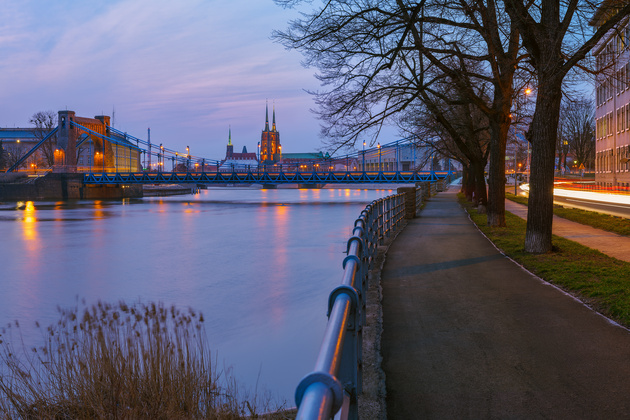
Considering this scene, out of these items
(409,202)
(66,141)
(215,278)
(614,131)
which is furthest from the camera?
(66,141)

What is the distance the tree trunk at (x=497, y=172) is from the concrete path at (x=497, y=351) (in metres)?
9.23

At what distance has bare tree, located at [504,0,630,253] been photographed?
12797mm

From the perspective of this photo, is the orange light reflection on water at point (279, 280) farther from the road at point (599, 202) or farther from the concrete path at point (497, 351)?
the road at point (599, 202)

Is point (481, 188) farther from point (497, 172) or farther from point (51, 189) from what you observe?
point (51, 189)

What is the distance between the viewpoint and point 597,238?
18359 mm

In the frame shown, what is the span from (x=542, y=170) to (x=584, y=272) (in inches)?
137

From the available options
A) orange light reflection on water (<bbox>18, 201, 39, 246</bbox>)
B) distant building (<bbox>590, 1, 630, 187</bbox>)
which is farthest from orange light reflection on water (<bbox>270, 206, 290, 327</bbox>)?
distant building (<bbox>590, 1, 630, 187</bbox>)

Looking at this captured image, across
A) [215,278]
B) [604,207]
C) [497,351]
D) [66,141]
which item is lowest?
[215,278]

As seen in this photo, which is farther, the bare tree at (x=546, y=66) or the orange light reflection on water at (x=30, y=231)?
the orange light reflection on water at (x=30, y=231)

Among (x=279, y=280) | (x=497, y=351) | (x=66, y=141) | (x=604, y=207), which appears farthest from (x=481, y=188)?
(x=66, y=141)

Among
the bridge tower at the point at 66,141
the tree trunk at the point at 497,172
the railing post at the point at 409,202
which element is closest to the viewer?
the tree trunk at the point at 497,172

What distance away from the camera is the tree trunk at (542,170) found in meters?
14.1

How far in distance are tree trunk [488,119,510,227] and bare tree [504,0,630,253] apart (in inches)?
226

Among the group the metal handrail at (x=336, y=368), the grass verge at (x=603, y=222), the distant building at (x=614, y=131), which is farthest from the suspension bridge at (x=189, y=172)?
the metal handrail at (x=336, y=368)
